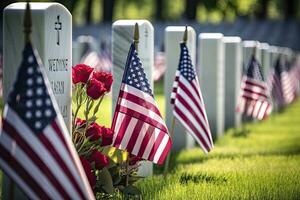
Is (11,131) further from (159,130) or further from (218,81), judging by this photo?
(218,81)

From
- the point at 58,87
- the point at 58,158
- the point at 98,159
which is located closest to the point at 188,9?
the point at 98,159

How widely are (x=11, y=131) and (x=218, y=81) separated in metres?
8.64

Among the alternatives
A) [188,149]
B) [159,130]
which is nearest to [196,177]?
[159,130]

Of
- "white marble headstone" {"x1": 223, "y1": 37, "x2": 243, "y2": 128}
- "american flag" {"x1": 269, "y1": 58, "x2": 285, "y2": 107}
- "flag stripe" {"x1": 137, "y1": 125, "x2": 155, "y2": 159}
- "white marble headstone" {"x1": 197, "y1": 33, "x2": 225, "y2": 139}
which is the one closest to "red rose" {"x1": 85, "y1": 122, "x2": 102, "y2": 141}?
"flag stripe" {"x1": 137, "y1": 125, "x2": 155, "y2": 159}

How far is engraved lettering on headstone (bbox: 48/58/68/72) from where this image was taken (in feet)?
22.4

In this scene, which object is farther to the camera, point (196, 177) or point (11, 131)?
point (196, 177)

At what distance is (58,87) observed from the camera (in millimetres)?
6992

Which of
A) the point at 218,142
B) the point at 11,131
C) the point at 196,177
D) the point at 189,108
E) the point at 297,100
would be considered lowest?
the point at 297,100

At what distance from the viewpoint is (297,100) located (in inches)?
1120

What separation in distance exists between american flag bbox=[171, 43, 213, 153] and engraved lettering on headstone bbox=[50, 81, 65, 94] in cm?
238

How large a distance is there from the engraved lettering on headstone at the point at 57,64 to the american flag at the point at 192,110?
239 cm

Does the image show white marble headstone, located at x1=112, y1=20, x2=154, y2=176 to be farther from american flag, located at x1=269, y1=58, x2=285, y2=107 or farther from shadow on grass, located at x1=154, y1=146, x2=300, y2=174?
american flag, located at x1=269, y1=58, x2=285, y2=107

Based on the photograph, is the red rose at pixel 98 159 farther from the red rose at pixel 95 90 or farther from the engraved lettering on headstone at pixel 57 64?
the engraved lettering on headstone at pixel 57 64

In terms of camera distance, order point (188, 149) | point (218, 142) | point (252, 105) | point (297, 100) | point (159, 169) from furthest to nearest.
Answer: point (297, 100)
point (252, 105)
point (218, 142)
point (188, 149)
point (159, 169)
